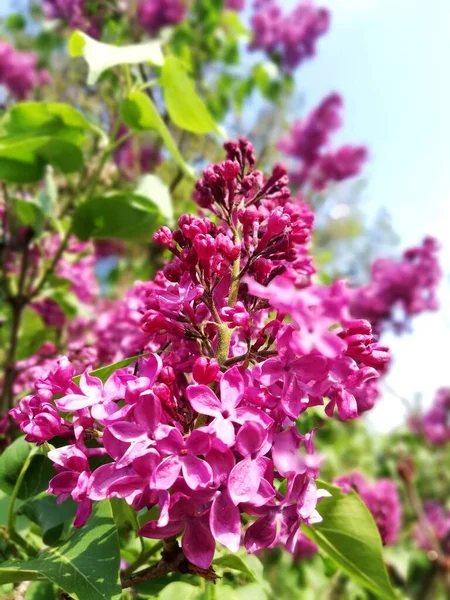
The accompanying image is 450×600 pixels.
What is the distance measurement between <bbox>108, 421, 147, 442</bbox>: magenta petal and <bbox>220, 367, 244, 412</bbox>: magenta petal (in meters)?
0.10

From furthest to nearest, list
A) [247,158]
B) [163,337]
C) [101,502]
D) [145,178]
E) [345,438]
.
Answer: [345,438], [145,178], [247,158], [163,337], [101,502]

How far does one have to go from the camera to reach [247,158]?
40.6 inches

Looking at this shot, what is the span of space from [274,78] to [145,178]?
2.76 metres

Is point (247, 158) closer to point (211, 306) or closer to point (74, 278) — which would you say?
point (211, 306)

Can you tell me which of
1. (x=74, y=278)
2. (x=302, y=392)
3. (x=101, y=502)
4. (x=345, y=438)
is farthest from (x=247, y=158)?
(x=345, y=438)

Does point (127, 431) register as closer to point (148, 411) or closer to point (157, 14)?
point (148, 411)

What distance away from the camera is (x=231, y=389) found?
27.1 inches

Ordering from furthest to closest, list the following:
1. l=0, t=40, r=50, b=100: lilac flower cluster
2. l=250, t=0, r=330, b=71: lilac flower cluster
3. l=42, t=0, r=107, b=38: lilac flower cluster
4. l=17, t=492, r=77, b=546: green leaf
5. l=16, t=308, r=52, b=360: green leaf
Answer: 1. l=250, t=0, r=330, b=71: lilac flower cluster
2. l=0, t=40, r=50, b=100: lilac flower cluster
3. l=42, t=0, r=107, b=38: lilac flower cluster
4. l=16, t=308, r=52, b=360: green leaf
5. l=17, t=492, r=77, b=546: green leaf

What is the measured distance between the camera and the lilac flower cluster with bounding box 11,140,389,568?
25.5 inches

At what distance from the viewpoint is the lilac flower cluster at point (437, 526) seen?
311 centimetres

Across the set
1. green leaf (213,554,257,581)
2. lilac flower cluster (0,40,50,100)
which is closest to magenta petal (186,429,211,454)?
green leaf (213,554,257,581)

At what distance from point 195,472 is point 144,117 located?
1102 mm

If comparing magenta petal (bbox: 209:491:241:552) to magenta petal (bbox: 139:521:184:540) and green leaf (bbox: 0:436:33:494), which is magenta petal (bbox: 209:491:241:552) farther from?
green leaf (bbox: 0:436:33:494)

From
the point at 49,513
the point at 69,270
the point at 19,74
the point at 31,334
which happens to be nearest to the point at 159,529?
the point at 49,513
